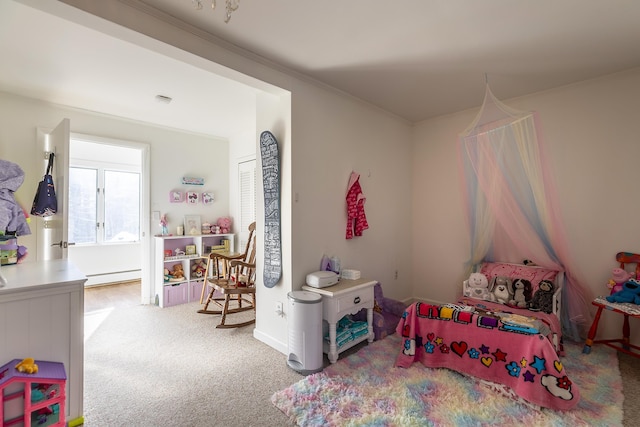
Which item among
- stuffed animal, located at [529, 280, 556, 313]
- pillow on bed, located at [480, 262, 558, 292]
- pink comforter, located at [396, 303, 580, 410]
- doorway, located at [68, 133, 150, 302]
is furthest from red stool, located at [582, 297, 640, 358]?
doorway, located at [68, 133, 150, 302]

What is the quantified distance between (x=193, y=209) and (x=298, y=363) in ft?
11.0

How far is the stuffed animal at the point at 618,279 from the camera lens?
2768 millimetres

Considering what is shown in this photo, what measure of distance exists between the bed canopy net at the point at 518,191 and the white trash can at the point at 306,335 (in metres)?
2.01

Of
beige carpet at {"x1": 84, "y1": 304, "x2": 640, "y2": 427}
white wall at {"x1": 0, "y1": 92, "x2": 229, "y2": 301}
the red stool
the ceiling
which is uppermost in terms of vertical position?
the ceiling

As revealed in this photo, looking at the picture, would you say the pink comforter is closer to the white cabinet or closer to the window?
the white cabinet

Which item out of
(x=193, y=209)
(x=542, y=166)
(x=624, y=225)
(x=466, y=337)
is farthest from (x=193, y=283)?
(x=624, y=225)

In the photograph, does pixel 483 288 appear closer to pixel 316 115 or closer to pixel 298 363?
pixel 298 363

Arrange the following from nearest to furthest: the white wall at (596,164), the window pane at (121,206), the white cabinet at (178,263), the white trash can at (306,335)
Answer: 1. the white trash can at (306,335)
2. the white wall at (596,164)
3. the white cabinet at (178,263)
4. the window pane at (121,206)

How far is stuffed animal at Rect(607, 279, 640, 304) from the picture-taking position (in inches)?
101

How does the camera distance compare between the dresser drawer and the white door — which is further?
the white door

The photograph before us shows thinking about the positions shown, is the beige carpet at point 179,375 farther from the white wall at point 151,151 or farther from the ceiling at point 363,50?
the ceiling at point 363,50

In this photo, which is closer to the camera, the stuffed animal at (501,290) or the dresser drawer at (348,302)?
the dresser drawer at (348,302)

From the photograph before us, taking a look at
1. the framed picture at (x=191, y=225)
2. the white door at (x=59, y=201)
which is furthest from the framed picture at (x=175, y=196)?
the white door at (x=59, y=201)

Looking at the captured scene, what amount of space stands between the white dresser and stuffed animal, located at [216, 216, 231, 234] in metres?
3.12
